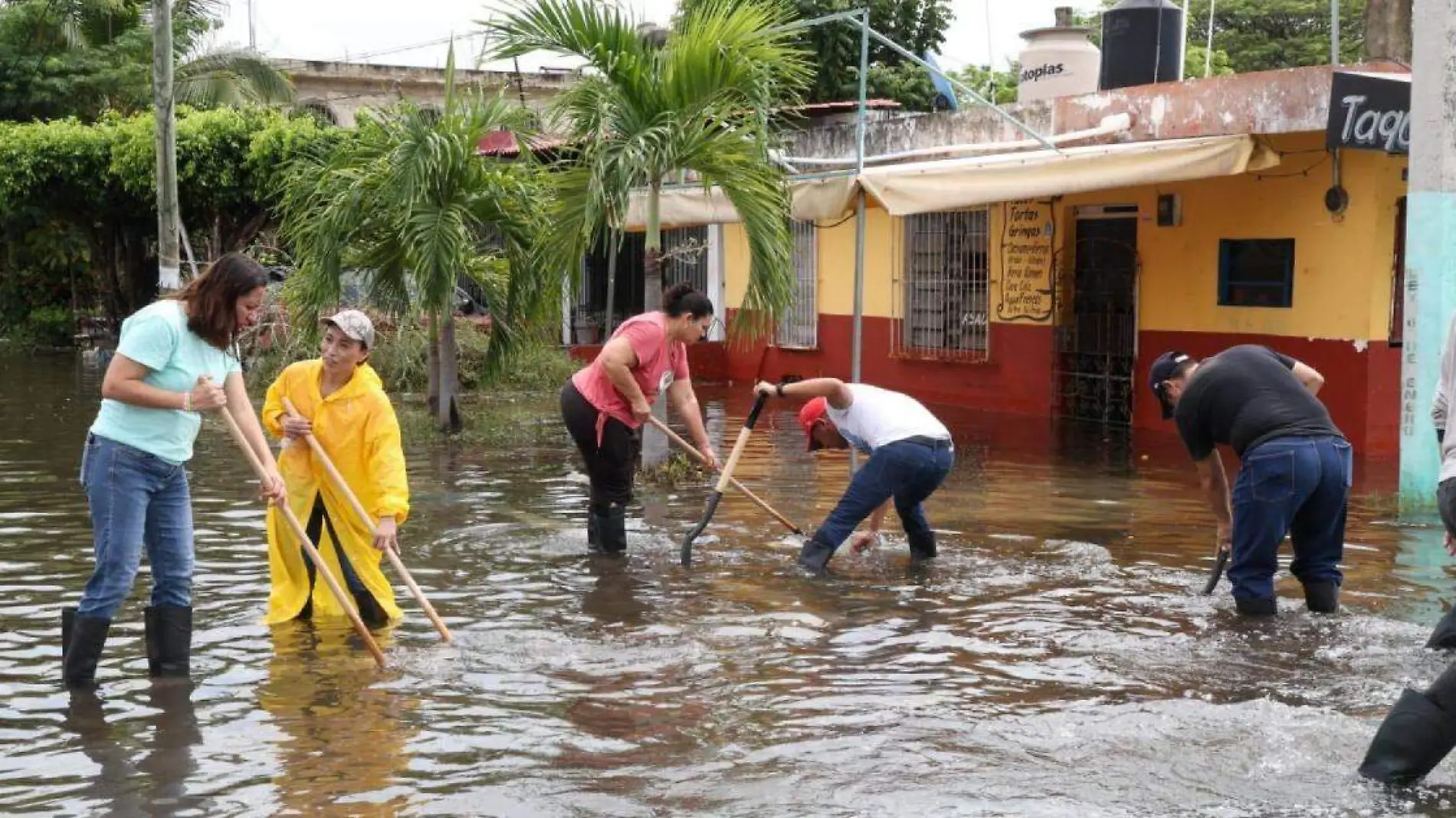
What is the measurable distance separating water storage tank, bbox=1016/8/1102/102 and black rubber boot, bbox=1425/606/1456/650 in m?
10.5

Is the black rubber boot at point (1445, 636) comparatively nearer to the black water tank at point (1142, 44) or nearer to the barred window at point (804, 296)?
the black water tank at point (1142, 44)

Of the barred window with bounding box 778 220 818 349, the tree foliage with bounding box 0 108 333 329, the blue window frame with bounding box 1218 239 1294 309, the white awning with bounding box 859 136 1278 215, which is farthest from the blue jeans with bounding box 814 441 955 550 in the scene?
the tree foliage with bounding box 0 108 333 329

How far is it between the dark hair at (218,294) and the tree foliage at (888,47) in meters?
21.9

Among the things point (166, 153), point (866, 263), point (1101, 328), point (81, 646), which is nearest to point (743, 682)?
point (81, 646)

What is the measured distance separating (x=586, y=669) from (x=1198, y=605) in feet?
9.61

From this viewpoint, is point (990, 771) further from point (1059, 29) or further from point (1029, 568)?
point (1059, 29)

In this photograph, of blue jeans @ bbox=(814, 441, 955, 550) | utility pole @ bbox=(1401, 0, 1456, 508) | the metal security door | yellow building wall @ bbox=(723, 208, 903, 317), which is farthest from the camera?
yellow building wall @ bbox=(723, 208, 903, 317)

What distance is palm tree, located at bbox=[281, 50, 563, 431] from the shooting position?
43.2ft

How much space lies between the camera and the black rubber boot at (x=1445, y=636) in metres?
6.52

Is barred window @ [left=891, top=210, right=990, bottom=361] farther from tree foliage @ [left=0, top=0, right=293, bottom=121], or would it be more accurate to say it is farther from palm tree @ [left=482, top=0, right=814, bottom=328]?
tree foliage @ [left=0, top=0, right=293, bottom=121]

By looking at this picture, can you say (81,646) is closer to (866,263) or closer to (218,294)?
(218,294)

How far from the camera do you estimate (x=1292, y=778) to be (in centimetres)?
519

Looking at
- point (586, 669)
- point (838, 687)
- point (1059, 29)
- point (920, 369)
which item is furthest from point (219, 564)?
point (1059, 29)

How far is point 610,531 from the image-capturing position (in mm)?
9289
